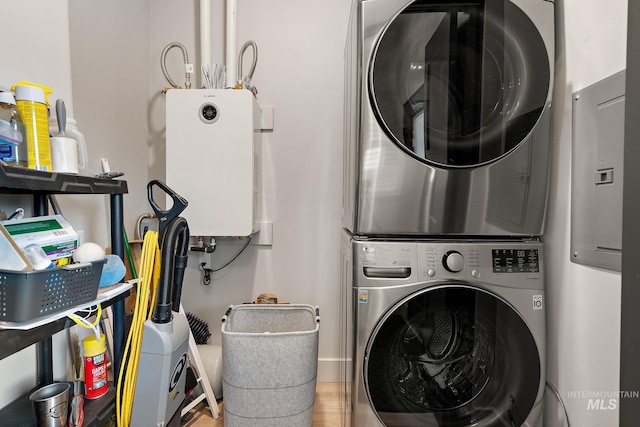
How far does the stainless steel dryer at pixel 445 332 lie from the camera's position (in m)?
0.98

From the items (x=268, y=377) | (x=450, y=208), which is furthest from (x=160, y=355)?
(x=450, y=208)

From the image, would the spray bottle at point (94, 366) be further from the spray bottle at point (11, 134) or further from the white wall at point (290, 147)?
the white wall at point (290, 147)

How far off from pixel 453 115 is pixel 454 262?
1.56ft

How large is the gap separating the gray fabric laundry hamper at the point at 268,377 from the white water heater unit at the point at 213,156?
1.63ft

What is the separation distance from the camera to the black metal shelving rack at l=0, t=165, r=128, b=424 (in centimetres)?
56

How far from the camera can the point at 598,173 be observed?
82cm

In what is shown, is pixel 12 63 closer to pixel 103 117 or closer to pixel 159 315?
pixel 103 117

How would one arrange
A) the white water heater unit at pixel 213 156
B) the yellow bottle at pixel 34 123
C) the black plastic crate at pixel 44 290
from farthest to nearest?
1. the white water heater unit at pixel 213 156
2. the yellow bottle at pixel 34 123
3. the black plastic crate at pixel 44 290

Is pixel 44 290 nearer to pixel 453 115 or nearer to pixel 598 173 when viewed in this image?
pixel 453 115

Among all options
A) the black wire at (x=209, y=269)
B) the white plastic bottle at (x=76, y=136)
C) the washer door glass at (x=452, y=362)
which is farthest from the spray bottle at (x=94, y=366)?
the washer door glass at (x=452, y=362)

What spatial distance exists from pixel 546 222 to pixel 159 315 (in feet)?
4.23

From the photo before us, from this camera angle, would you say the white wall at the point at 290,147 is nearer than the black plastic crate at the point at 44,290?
No

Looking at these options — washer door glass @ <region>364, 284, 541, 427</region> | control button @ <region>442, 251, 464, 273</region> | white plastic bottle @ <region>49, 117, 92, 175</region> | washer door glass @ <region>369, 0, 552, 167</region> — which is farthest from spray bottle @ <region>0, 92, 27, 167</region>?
control button @ <region>442, 251, 464, 273</region>

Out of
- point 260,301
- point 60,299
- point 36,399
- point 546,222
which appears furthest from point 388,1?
point 36,399
